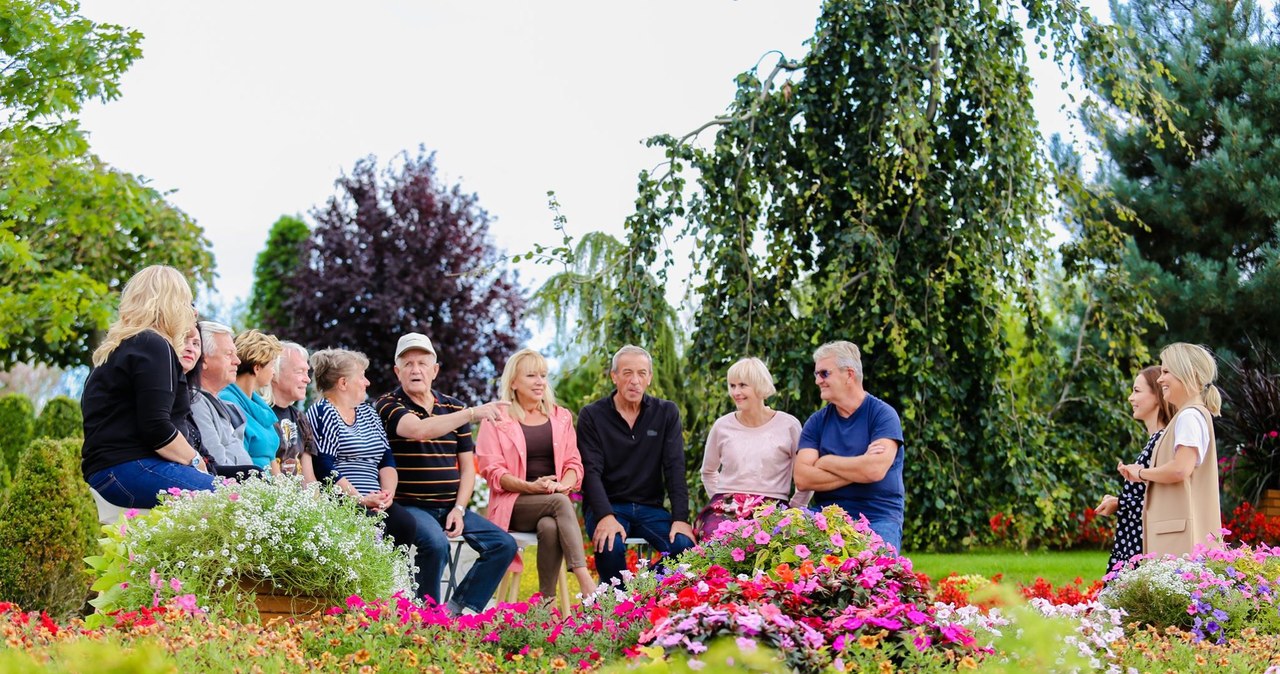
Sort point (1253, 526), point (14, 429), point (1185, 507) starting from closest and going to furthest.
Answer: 1. point (1185, 507)
2. point (1253, 526)
3. point (14, 429)

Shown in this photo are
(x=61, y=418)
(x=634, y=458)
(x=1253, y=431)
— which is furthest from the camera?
(x=61, y=418)

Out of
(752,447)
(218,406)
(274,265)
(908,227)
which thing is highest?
(274,265)

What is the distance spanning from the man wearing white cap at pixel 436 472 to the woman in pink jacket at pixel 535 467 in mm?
152

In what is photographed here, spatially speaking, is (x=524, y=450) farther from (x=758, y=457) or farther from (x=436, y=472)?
(x=758, y=457)

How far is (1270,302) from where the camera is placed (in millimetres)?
9680

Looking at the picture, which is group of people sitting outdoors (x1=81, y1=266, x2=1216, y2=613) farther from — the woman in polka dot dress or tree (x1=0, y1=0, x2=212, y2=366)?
tree (x1=0, y1=0, x2=212, y2=366)

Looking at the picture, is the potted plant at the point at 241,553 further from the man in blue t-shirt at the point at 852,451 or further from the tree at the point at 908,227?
the tree at the point at 908,227

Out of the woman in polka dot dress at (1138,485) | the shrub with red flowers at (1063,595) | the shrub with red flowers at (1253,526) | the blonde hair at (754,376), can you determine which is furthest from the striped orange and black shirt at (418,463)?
the shrub with red flowers at (1253,526)

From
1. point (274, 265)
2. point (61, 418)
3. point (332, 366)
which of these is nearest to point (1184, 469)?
point (332, 366)

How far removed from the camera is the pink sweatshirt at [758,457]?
17.4 ft

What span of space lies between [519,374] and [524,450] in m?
0.36

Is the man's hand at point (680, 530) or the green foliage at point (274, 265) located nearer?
the man's hand at point (680, 530)

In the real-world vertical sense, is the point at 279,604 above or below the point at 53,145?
below

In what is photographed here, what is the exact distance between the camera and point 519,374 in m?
5.47
